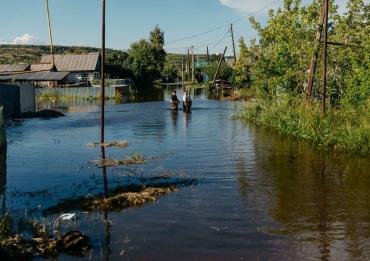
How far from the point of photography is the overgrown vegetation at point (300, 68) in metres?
22.0

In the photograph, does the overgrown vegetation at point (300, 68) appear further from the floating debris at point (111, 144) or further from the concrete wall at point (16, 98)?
the concrete wall at point (16, 98)

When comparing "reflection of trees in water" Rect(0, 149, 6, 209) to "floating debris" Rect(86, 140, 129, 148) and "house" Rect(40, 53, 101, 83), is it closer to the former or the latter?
"floating debris" Rect(86, 140, 129, 148)

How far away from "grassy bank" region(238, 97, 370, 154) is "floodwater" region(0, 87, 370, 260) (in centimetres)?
82

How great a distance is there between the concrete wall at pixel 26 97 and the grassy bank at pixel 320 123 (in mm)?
17711

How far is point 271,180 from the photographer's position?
13.6 meters

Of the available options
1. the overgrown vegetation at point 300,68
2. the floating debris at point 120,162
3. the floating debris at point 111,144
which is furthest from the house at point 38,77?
the floating debris at point 120,162

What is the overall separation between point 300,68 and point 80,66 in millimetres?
49195

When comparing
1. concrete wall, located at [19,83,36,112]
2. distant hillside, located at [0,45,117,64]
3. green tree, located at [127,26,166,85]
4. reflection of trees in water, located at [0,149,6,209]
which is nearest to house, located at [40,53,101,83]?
green tree, located at [127,26,166,85]

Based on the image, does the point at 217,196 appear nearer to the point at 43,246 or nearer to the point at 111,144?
the point at 43,246

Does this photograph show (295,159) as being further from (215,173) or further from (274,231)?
(274,231)

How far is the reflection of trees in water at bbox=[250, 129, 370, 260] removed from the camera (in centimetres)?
888

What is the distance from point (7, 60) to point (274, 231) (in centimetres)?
14282

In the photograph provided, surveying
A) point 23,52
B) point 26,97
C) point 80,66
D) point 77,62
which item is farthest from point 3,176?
point 23,52

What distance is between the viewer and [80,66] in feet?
236
